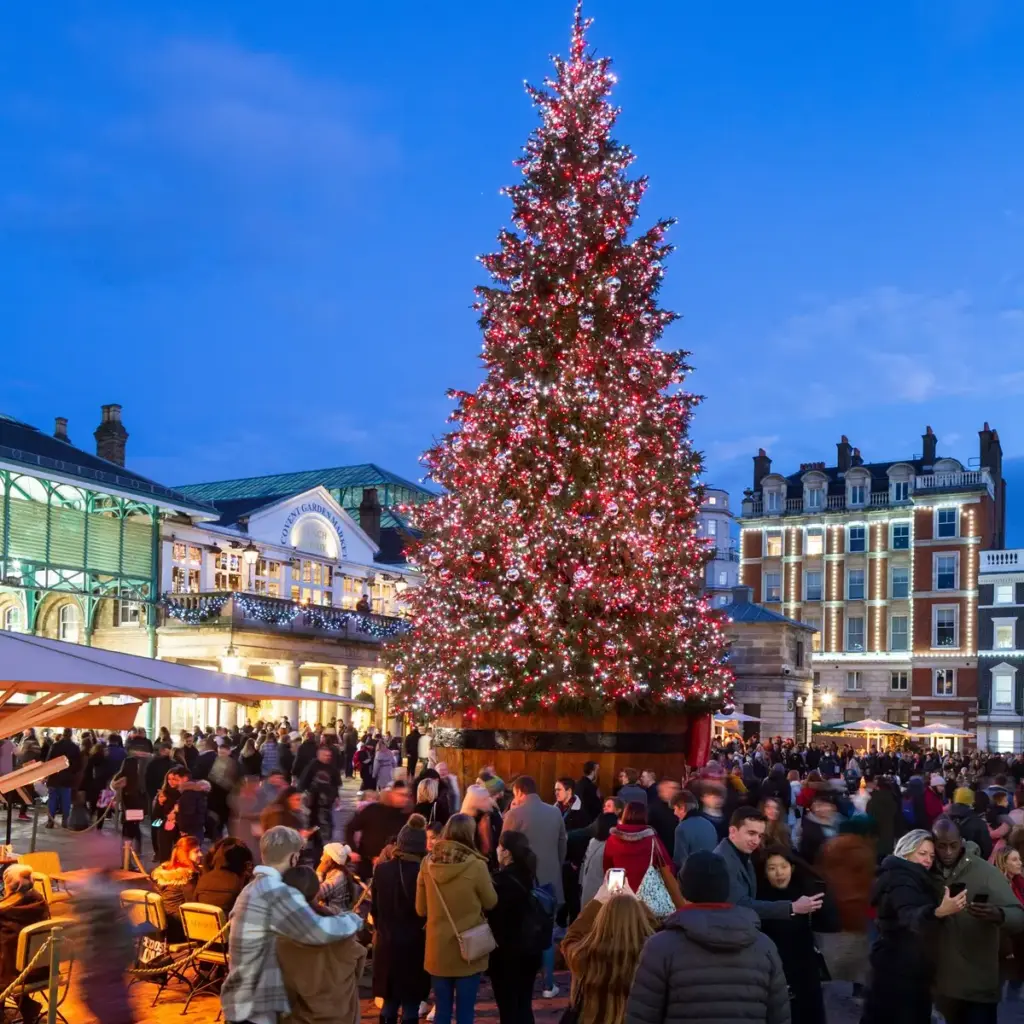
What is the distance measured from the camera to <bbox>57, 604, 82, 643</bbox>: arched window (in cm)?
3812

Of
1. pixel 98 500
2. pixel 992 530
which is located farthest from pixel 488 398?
pixel 992 530

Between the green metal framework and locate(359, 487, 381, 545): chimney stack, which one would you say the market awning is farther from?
locate(359, 487, 381, 545): chimney stack

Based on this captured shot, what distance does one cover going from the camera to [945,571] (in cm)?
6569

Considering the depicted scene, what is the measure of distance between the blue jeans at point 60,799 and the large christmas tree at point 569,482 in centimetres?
743

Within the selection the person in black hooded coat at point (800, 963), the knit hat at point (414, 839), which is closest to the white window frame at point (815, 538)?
the knit hat at point (414, 839)

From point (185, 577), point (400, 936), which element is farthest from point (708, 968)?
point (185, 577)

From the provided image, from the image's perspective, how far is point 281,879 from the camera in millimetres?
6188

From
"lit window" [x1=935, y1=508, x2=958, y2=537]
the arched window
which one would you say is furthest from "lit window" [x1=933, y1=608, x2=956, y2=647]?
the arched window

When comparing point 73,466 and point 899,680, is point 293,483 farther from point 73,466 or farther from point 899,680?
point 899,680

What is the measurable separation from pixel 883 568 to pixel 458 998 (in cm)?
6506

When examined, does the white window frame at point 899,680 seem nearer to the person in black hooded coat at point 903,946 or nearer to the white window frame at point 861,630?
the white window frame at point 861,630

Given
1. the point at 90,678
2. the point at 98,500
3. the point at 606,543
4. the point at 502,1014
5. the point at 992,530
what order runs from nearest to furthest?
1. the point at 502,1014
2. the point at 90,678
3. the point at 606,543
4. the point at 98,500
5. the point at 992,530

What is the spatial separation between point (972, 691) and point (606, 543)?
50.1 metres

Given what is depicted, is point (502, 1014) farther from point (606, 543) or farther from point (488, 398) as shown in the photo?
point (488, 398)
